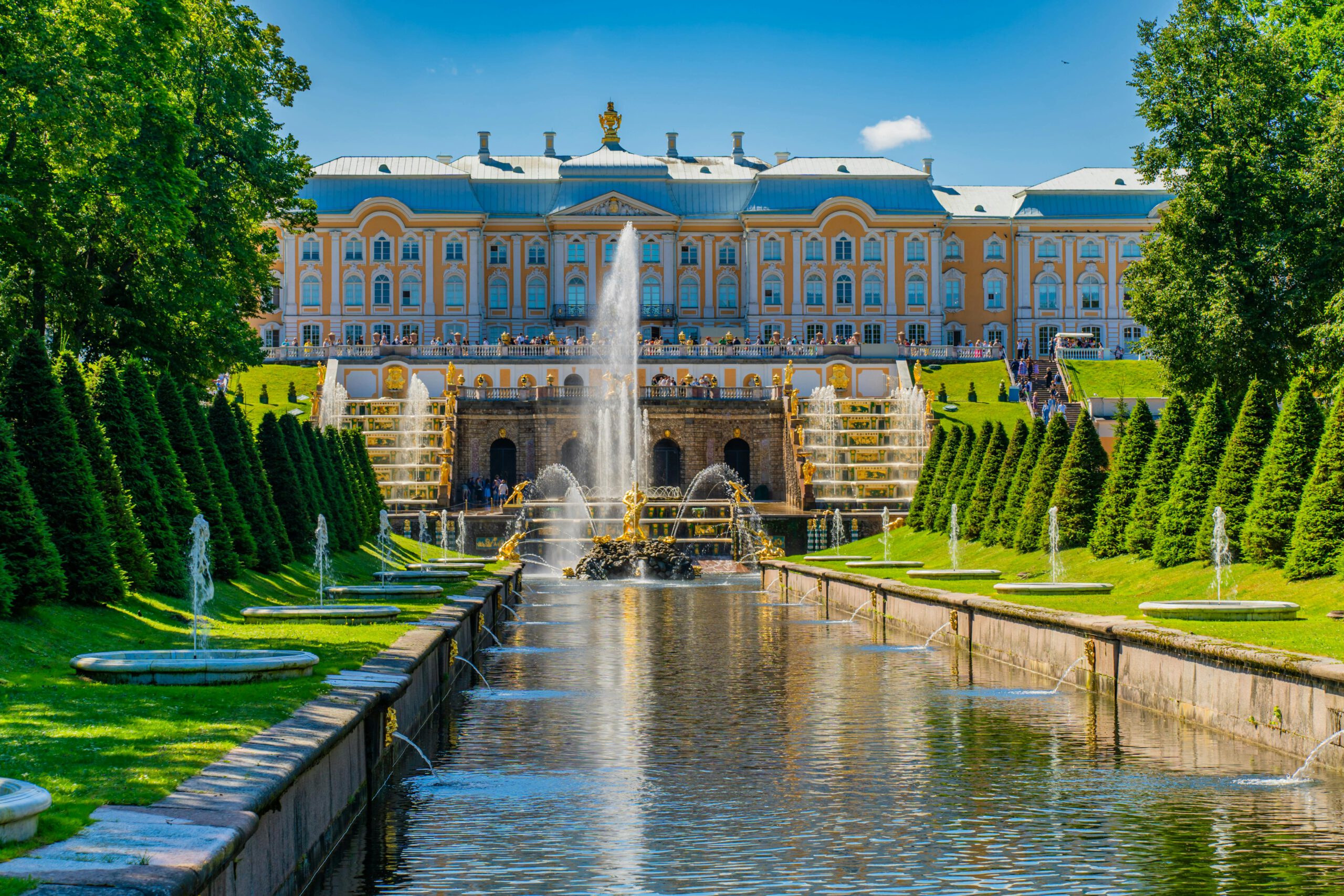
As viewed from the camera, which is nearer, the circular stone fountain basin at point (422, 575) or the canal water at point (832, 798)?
the canal water at point (832, 798)

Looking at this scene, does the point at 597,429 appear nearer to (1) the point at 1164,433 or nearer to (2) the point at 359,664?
(1) the point at 1164,433

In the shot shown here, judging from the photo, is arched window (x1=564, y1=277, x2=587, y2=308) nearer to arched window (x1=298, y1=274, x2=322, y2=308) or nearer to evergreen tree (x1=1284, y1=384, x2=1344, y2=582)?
arched window (x1=298, y1=274, x2=322, y2=308)

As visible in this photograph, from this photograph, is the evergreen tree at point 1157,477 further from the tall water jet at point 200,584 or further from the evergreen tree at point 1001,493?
the tall water jet at point 200,584

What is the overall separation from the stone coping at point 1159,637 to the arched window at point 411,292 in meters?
70.1

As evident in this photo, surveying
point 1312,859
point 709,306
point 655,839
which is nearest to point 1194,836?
point 1312,859

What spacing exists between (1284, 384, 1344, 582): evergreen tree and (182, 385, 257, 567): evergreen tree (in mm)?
14799

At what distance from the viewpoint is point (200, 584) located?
17.9m

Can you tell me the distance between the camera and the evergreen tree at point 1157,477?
84.8 feet

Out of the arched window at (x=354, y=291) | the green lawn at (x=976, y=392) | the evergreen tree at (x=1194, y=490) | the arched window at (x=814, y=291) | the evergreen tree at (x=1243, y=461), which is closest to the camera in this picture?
the evergreen tree at (x=1243, y=461)

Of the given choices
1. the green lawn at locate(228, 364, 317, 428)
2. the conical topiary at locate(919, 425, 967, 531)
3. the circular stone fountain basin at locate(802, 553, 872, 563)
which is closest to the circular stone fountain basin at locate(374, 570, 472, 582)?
the circular stone fountain basin at locate(802, 553, 872, 563)

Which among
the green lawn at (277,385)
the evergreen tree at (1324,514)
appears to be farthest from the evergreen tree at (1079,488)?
the green lawn at (277,385)

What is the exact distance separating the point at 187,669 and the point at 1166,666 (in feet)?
29.3

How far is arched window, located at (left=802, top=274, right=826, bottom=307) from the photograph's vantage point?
300 ft

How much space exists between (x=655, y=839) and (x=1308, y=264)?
2725 centimetres
